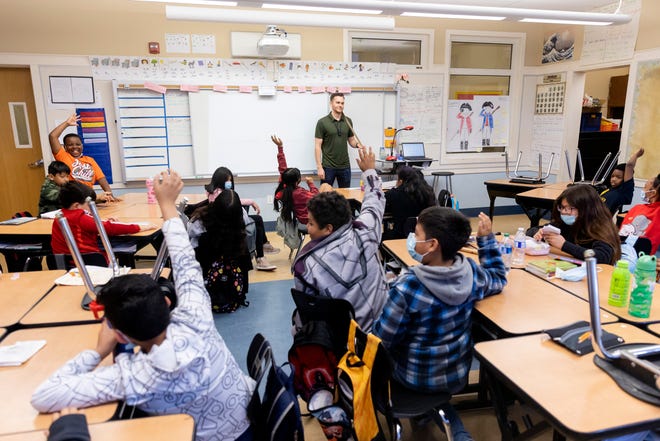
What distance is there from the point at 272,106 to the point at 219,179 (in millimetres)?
2272

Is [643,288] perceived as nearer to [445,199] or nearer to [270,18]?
[445,199]

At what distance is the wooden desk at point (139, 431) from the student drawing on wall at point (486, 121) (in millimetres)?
6218

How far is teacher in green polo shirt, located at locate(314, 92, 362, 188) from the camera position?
543 cm

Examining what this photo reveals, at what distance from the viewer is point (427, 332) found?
1.60 m

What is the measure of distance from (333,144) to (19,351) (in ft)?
14.5

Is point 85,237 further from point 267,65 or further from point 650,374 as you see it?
point 267,65

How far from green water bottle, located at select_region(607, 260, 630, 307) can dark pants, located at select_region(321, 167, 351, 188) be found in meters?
4.09

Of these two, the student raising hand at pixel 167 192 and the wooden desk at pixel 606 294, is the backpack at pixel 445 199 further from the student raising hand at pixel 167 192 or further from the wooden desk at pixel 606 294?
the student raising hand at pixel 167 192

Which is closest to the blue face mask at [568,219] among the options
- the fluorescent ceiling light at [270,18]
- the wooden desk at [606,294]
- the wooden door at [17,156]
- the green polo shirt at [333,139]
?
the wooden desk at [606,294]

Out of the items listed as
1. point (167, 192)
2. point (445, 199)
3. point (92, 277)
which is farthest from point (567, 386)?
point (445, 199)

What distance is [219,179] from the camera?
11.6ft

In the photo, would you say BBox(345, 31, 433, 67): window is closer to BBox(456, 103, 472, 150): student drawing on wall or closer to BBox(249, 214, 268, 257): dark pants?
BBox(456, 103, 472, 150): student drawing on wall

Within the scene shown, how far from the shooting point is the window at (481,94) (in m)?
6.18

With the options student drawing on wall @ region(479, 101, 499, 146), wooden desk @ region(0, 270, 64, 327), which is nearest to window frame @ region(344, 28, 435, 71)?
student drawing on wall @ region(479, 101, 499, 146)
